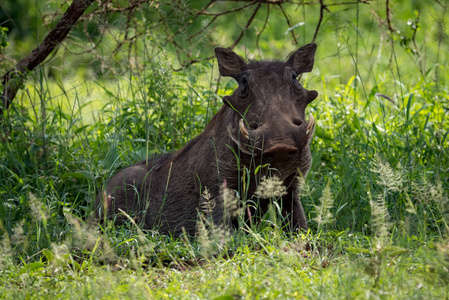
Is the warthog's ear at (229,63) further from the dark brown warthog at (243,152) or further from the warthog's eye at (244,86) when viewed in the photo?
the warthog's eye at (244,86)

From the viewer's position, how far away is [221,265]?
2.78 metres

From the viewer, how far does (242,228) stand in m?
3.05

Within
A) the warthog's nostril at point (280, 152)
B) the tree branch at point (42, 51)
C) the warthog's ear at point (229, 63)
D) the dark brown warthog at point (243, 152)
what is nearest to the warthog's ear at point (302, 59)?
the dark brown warthog at point (243, 152)

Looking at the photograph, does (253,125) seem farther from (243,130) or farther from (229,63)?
(229,63)

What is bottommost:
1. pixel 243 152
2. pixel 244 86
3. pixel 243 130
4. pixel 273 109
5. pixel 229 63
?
pixel 243 152

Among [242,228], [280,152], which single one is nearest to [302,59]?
[280,152]

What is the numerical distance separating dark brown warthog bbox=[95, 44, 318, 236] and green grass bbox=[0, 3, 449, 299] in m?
0.20

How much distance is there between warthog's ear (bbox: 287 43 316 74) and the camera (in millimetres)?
4008

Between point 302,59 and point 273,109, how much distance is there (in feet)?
2.32

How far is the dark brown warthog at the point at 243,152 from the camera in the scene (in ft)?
11.3

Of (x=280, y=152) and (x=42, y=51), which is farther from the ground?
(x=42, y=51)

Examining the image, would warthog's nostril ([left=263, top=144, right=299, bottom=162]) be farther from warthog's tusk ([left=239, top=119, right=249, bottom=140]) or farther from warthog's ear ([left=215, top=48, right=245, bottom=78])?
warthog's ear ([left=215, top=48, right=245, bottom=78])

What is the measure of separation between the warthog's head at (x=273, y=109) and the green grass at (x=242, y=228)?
36cm

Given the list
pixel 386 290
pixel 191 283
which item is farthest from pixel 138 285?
pixel 386 290
